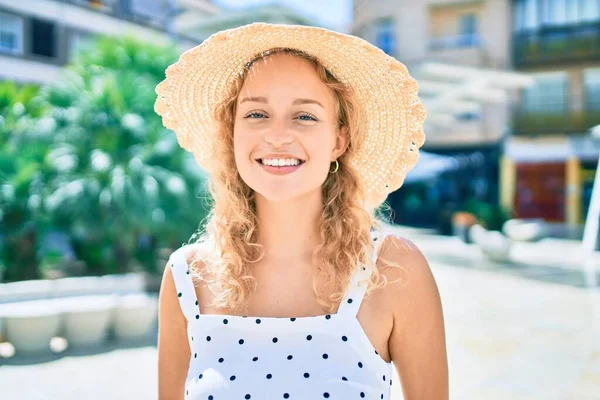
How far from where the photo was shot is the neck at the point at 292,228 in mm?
1590

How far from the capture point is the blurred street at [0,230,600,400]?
4688 mm

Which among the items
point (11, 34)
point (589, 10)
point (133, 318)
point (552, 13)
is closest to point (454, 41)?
point (552, 13)

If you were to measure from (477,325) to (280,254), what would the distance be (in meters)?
5.84

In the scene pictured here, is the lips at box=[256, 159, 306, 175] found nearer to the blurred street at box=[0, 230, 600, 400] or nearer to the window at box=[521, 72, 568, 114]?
the blurred street at box=[0, 230, 600, 400]

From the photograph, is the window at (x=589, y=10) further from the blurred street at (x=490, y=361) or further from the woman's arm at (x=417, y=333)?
the woman's arm at (x=417, y=333)

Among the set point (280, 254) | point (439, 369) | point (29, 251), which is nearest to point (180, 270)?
point (280, 254)

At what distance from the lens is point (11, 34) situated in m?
19.8

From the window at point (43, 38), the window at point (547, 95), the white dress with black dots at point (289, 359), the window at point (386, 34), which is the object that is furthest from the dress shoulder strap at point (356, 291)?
the window at point (386, 34)

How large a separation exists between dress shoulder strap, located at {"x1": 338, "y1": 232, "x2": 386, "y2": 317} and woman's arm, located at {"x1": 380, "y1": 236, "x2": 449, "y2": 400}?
0.20 ft

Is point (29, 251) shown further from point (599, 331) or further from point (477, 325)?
point (599, 331)

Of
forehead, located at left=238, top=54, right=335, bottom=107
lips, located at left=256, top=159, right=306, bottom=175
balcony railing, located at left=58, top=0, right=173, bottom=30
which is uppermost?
balcony railing, located at left=58, top=0, right=173, bottom=30

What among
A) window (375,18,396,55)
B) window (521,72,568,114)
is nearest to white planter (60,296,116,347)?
window (521,72,568,114)

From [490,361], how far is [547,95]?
61.4ft

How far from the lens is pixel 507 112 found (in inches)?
862
